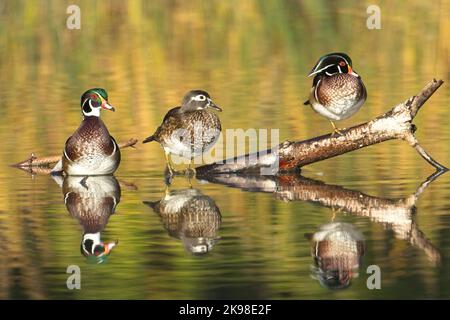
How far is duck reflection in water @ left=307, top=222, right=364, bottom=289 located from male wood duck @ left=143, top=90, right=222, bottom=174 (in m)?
3.87

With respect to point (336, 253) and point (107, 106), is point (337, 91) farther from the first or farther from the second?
point (336, 253)

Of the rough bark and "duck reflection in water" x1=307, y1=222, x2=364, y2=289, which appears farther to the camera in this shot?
the rough bark

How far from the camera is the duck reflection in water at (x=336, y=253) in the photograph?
1122 centimetres

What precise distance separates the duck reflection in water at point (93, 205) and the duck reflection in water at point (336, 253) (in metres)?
1.78

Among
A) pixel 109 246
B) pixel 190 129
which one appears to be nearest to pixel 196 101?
pixel 190 129

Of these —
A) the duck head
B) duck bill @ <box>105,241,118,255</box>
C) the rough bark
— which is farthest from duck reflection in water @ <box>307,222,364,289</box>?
the duck head

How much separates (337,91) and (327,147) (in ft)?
2.31

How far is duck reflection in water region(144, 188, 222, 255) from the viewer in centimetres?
1267

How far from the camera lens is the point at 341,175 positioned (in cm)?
1653

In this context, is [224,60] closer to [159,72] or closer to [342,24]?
[159,72]

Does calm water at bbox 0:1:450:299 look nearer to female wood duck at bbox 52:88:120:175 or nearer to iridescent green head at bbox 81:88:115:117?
female wood duck at bbox 52:88:120:175

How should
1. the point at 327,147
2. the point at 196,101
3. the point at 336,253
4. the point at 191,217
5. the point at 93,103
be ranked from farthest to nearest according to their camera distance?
1. the point at 93,103
2. the point at 196,101
3. the point at 327,147
4. the point at 191,217
5. the point at 336,253

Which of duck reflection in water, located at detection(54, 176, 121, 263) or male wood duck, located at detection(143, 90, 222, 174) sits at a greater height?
male wood duck, located at detection(143, 90, 222, 174)

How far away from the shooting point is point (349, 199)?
1488cm
